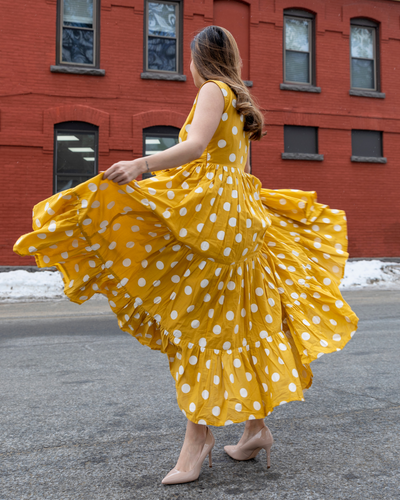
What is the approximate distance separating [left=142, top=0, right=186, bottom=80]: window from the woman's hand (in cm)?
1131

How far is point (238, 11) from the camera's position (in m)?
13.1

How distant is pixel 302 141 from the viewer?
1372 cm

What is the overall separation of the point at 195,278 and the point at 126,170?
0.58 m

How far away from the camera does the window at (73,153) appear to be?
11.9 m

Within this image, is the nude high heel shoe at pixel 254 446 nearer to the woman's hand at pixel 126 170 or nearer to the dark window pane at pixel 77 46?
the woman's hand at pixel 126 170

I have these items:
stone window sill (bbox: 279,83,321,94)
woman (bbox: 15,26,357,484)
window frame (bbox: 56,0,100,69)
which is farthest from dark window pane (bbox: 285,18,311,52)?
woman (bbox: 15,26,357,484)

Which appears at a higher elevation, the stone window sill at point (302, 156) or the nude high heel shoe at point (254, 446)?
the stone window sill at point (302, 156)

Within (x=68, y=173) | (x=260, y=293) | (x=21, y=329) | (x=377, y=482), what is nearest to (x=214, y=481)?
(x=377, y=482)

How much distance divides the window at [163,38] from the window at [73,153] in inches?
90.8

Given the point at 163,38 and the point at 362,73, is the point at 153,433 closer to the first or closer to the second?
the point at 163,38

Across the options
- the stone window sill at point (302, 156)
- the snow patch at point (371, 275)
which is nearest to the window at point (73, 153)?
the stone window sill at point (302, 156)

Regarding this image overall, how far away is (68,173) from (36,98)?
74.3 inches

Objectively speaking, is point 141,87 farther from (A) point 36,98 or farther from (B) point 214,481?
(B) point 214,481

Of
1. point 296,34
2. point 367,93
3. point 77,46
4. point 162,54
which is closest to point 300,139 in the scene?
point 367,93
